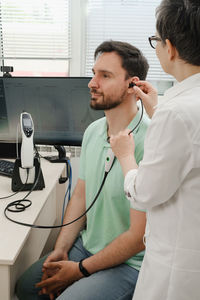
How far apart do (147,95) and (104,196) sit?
0.45m

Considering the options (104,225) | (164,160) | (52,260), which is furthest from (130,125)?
(52,260)

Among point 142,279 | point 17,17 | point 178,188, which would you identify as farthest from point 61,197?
point 17,17

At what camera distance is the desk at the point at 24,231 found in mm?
884

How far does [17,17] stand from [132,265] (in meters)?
2.39

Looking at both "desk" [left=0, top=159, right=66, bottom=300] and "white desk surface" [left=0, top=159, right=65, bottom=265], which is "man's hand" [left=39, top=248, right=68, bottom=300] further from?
"white desk surface" [left=0, top=159, right=65, bottom=265]

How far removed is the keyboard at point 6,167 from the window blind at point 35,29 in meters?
1.40

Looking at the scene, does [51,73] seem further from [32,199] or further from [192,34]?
[192,34]

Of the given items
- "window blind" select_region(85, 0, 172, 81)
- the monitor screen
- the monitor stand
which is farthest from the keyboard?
"window blind" select_region(85, 0, 172, 81)

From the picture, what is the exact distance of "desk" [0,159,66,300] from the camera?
0.88 metres

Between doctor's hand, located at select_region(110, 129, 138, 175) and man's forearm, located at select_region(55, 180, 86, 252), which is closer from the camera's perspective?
doctor's hand, located at select_region(110, 129, 138, 175)

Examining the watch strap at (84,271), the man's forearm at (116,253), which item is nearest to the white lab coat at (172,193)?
the man's forearm at (116,253)

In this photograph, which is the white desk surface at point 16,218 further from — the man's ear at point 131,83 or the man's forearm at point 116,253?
the man's ear at point 131,83

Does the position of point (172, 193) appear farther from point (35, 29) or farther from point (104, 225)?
point (35, 29)

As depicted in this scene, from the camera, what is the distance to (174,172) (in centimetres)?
70
